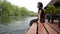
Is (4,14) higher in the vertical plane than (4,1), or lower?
lower

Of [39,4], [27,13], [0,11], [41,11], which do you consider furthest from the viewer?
[27,13]

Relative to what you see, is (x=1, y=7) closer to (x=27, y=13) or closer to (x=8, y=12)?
(x=8, y=12)

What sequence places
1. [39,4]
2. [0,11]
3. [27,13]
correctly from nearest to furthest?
1. [39,4]
2. [0,11]
3. [27,13]

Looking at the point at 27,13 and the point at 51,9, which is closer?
the point at 51,9

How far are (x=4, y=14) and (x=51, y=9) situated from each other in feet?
154

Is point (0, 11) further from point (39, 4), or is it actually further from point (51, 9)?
point (39, 4)

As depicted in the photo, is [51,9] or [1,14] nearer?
[51,9]

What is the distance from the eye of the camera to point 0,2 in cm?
5988

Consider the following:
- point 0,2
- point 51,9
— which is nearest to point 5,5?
point 0,2

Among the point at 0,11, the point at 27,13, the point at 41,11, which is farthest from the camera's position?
the point at 27,13

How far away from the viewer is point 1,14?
2277 inches

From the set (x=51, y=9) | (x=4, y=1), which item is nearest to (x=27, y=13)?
(x=4, y=1)

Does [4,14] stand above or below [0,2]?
below

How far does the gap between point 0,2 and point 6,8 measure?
3.20 m
